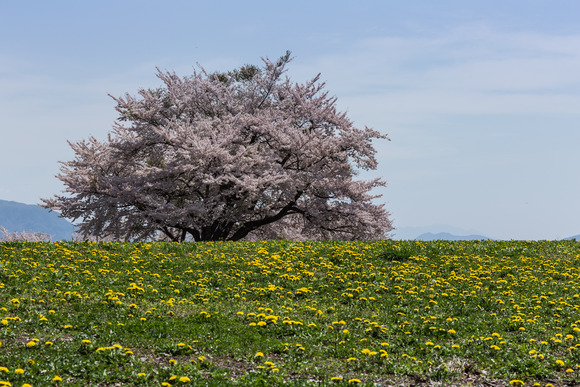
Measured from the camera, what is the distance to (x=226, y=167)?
83.1 ft

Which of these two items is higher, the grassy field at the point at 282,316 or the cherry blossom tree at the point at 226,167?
the cherry blossom tree at the point at 226,167

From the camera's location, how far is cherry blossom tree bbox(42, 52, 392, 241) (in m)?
25.8

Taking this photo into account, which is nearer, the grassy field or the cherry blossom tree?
the grassy field

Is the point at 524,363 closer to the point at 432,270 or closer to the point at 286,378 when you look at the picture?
the point at 286,378

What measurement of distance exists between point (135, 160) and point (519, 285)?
21986 millimetres

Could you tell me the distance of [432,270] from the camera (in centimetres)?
1433

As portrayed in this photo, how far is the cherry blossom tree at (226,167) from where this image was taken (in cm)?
2583

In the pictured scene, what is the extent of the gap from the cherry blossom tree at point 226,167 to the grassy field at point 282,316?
989 cm

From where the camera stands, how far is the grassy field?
7.69 m

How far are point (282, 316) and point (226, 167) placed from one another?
16030 millimetres

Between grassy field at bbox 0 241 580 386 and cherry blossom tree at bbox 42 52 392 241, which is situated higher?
cherry blossom tree at bbox 42 52 392 241

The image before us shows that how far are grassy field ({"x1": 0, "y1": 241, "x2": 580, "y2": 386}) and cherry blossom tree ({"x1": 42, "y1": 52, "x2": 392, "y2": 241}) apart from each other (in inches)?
389

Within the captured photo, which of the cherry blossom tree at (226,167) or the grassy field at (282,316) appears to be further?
the cherry blossom tree at (226,167)

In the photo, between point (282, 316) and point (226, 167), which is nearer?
point (282, 316)
